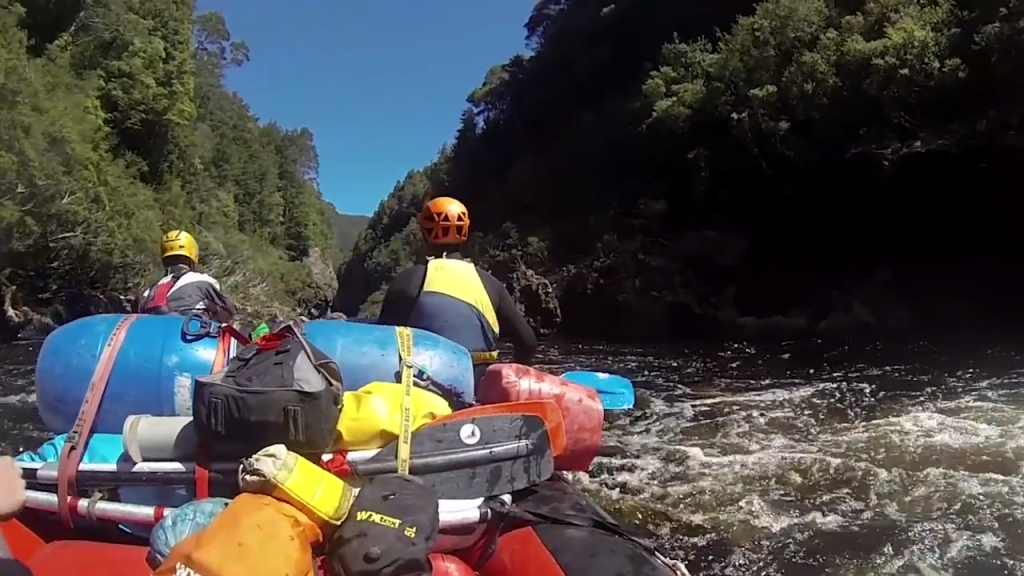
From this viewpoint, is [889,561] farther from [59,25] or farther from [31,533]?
[59,25]

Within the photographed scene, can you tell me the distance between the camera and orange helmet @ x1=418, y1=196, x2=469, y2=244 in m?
→ 3.88

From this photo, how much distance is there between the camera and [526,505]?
280 centimetres

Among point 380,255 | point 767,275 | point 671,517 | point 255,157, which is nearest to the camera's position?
point 671,517

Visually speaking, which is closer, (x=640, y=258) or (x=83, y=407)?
(x=83, y=407)

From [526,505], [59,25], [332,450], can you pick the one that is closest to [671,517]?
[526,505]

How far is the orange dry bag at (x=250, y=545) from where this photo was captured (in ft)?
5.91

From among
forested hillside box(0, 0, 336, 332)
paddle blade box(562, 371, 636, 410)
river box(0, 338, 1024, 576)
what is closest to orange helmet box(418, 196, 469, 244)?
paddle blade box(562, 371, 636, 410)

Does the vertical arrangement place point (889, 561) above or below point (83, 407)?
below

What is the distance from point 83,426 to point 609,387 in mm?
2562

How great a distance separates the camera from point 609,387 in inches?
176

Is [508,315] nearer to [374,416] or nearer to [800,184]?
[374,416]

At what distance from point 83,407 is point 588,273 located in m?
22.3

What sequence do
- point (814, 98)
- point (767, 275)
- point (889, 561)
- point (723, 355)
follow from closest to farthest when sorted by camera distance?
point (889, 561), point (723, 355), point (814, 98), point (767, 275)

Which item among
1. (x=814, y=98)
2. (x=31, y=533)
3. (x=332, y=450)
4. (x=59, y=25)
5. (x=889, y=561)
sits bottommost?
(x=889, y=561)
